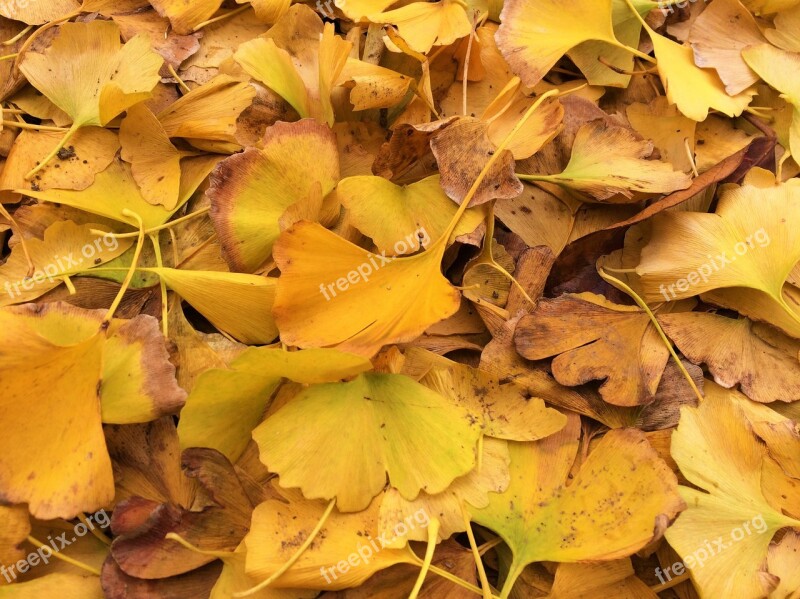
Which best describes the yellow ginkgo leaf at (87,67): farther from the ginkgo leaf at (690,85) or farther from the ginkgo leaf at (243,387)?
the ginkgo leaf at (690,85)

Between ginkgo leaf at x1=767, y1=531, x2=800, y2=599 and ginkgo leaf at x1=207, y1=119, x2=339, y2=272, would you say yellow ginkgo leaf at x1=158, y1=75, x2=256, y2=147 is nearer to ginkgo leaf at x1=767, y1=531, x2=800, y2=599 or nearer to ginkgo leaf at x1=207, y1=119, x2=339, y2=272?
ginkgo leaf at x1=207, y1=119, x2=339, y2=272

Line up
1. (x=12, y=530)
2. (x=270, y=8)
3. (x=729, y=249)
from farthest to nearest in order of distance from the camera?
1. (x=270, y=8)
2. (x=729, y=249)
3. (x=12, y=530)

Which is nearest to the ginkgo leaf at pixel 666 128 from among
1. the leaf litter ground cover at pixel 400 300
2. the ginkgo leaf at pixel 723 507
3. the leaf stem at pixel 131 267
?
the leaf litter ground cover at pixel 400 300

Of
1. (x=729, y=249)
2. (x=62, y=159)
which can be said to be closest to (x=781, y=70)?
(x=729, y=249)

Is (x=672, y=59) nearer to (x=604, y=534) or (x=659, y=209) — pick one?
(x=659, y=209)

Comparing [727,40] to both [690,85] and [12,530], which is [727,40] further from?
[12,530]

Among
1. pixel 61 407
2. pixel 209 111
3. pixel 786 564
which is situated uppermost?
pixel 209 111

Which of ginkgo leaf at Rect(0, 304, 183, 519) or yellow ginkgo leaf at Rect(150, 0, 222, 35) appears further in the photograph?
yellow ginkgo leaf at Rect(150, 0, 222, 35)

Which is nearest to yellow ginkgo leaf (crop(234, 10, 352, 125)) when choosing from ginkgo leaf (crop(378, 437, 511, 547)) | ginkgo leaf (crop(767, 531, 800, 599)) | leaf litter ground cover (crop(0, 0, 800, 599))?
leaf litter ground cover (crop(0, 0, 800, 599))
